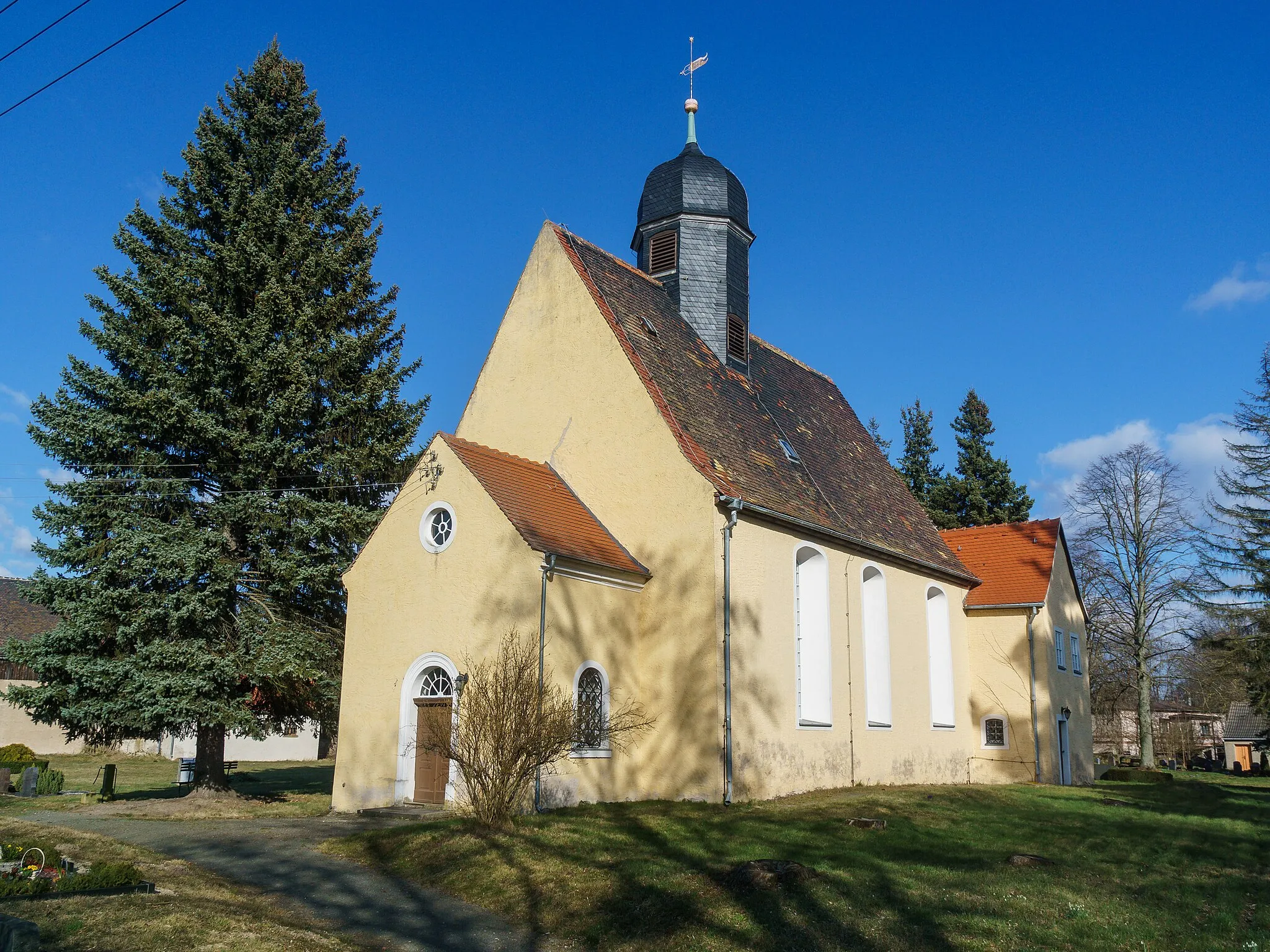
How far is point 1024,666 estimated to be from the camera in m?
26.6

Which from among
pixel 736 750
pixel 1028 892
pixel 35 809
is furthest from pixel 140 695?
pixel 1028 892

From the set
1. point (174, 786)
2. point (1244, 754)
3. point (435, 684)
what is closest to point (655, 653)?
point (435, 684)

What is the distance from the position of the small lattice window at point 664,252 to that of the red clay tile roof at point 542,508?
22.4 ft

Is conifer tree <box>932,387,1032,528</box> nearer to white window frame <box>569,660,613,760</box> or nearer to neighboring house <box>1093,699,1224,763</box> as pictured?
neighboring house <box>1093,699,1224,763</box>

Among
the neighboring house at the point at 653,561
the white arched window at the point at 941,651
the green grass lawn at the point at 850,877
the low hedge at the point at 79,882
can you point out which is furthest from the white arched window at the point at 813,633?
the low hedge at the point at 79,882

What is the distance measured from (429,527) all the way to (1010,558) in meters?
18.6

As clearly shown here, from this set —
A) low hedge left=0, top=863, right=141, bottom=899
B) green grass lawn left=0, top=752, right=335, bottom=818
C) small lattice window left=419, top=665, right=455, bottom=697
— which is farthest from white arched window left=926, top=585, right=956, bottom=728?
low hedge left=0, top=863, right=141, bottom=899

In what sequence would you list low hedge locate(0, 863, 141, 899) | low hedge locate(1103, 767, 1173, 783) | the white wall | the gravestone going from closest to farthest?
the gravestone
low hedge locate(0, 863, 141, 899)
low hedge locate(1103, 767, 1173, 783)
the white wall

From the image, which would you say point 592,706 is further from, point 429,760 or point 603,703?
point 429,760

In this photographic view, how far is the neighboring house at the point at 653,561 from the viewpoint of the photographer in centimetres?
1619

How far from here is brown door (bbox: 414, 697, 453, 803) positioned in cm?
1602

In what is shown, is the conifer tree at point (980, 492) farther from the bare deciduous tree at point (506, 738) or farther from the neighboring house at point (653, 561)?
the bare deciduous tree at point (506, 738)

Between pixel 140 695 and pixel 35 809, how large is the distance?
10.1ft

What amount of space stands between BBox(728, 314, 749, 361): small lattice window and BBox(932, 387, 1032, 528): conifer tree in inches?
1037
